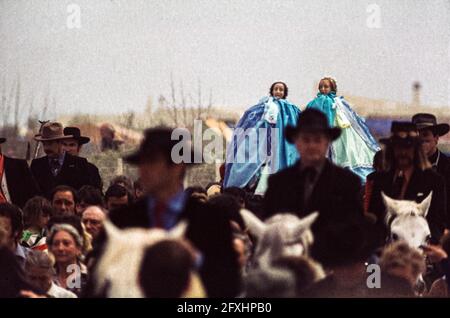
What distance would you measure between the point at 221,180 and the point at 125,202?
13.5 feet

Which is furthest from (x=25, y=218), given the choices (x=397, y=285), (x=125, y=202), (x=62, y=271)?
(x=397, y=285)

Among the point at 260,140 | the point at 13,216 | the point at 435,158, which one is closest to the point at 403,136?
the point at 435,158

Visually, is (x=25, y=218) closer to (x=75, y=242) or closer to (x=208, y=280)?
(x=75, y=242)

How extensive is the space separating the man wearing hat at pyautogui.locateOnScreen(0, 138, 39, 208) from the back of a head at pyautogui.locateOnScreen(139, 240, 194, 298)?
4.61 metres

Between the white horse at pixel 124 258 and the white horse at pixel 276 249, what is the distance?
652mm

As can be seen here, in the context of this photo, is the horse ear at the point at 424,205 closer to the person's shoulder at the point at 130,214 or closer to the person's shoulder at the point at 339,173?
the person's shoulder at the point at 339,173

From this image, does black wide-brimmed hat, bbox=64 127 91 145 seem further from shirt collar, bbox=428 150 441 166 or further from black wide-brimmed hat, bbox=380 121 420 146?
black wide-brimmed hat, bbox=380 121 420 146

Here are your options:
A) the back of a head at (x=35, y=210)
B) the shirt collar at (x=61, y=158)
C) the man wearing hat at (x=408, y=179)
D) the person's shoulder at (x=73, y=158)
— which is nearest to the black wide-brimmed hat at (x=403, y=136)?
the man wearing hat at (x=408, y=179)

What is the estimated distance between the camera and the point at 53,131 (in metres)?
12.8

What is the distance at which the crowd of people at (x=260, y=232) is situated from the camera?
7.51 m

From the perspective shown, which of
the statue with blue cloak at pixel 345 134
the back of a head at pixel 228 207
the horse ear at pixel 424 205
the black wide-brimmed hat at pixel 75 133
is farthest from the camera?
the statue with blue cloak at pixel 345 134

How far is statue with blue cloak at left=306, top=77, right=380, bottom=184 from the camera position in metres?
13.8

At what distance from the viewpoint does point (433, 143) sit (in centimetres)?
1118

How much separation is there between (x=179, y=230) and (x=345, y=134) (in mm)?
6820
